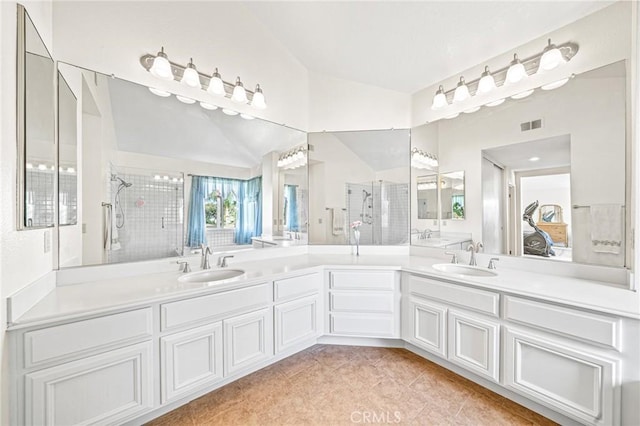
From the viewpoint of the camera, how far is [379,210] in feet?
9.21

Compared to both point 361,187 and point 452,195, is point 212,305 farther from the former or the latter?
point 452,195

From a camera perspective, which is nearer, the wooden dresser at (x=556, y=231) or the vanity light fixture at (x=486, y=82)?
the wooden dresser at (x=556, y=231)

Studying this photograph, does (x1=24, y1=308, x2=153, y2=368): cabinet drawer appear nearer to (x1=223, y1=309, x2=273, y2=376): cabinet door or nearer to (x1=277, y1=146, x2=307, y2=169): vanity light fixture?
(x1=223, y1=309, x2=273, y2=376): cabinet door

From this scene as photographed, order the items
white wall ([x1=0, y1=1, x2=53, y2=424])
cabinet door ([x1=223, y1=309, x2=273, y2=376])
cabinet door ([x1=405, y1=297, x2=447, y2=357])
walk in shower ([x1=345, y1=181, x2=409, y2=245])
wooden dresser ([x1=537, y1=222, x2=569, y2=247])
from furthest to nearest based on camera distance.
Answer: walk in shower ([x1=345, y1=181, x2=409, y2=245]) → cabinet door ([x1=405, y1=297, x2=447, y2=357]) → wooden dresser ([x1=537, y1=222, x2=569, y2=247]) → cabinet door ([x1=223, y1=309, x2=273, y2=376]) → white wall ([x1=0, y1=1, x2=53, y2=424])

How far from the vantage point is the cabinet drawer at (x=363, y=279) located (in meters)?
2.23

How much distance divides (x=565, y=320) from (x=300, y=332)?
5.48ft

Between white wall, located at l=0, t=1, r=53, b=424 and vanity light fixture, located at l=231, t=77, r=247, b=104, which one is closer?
white wall, located at l=0, t=1, r=53, b=424

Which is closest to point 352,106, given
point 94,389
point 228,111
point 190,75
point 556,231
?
point 228,111

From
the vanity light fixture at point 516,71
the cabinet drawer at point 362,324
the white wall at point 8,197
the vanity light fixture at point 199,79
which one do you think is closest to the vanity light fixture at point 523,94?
the vanity light fixture at point 516,71

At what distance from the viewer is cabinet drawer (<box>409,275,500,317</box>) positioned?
168 centimetres

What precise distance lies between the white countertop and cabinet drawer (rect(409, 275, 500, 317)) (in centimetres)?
6

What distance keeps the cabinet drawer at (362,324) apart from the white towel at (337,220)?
0.90 meters

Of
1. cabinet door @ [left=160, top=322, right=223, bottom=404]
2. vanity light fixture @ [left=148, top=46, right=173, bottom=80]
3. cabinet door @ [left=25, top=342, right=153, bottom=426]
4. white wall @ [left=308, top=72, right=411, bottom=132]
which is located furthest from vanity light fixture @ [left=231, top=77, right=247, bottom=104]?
cabinet door @ [left=25, top=342, right=153, bottom=426]

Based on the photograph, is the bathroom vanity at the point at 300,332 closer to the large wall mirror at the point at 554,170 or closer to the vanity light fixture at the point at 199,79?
the large wall mirror at the point at 554,170
